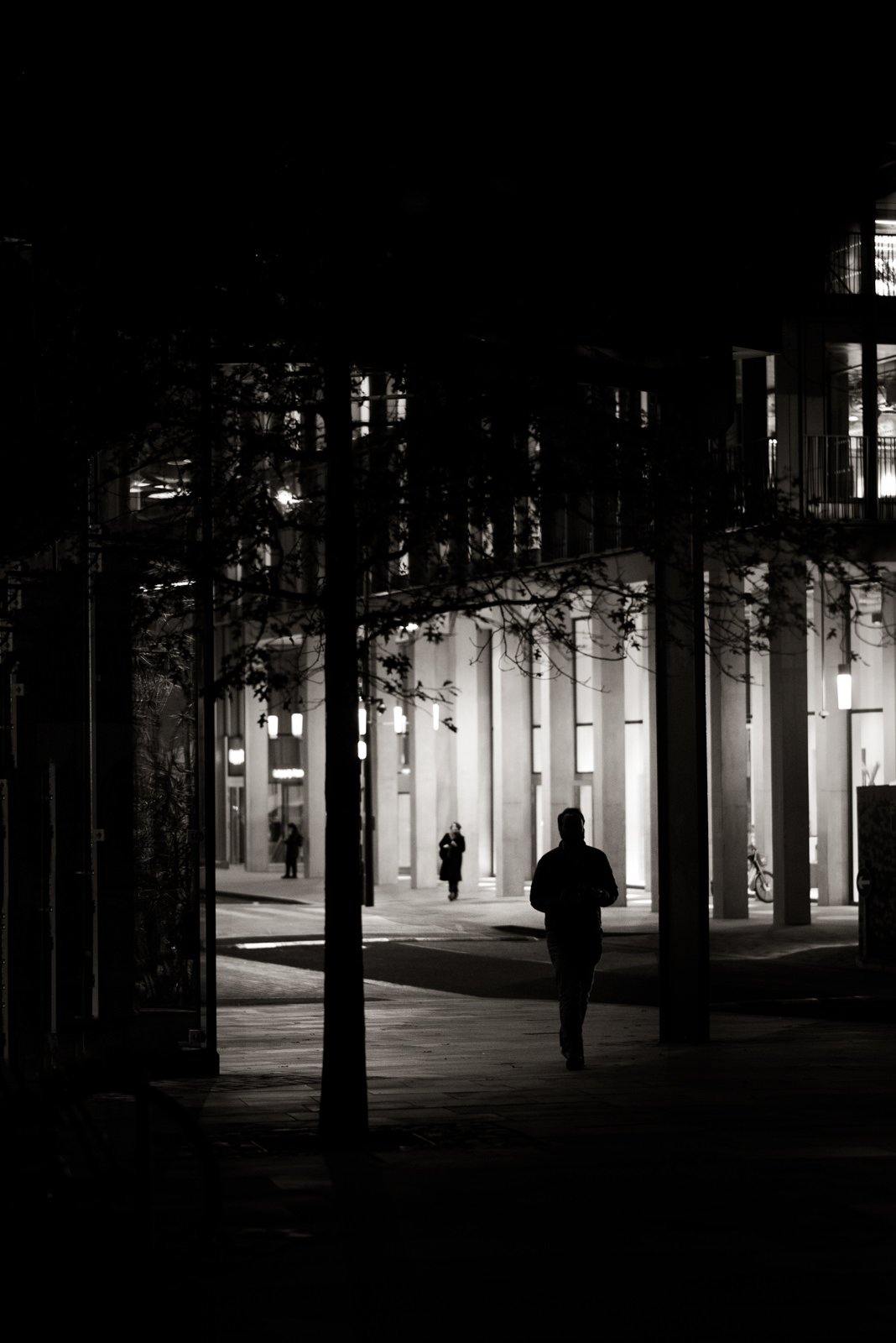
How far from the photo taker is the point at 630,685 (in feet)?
155

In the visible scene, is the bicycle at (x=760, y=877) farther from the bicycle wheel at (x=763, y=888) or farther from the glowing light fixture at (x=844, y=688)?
the glowing light fixture at (x=844, y=688)

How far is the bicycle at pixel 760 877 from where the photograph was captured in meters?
41.1

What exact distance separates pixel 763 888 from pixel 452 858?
6778mm

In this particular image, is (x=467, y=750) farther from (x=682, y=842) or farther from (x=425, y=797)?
(x=682, y=842)

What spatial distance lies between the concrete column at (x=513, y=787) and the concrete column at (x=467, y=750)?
8.17ft

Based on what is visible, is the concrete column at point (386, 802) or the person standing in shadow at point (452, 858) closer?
the person standing in shadow at point (452, 858)

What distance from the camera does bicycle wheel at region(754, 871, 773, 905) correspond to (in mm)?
41094

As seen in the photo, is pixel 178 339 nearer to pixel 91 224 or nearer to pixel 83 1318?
pixel 91 224

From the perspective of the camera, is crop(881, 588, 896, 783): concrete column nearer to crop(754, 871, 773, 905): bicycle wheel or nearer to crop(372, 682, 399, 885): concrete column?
crop(754, 871, 773, 905): bicycle wheel

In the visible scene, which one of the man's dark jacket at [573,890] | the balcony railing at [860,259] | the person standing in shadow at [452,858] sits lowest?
the person standing in shadow at [452,858]

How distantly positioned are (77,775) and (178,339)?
4.23 m

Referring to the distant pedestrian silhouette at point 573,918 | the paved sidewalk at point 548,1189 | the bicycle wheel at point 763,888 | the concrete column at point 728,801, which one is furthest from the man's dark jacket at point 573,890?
the bicycle wheel at point 763,888

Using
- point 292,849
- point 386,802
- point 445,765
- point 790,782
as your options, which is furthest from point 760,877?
point 292,849

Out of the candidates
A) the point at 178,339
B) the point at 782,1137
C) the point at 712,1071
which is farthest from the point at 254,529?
the point at 712,1071
